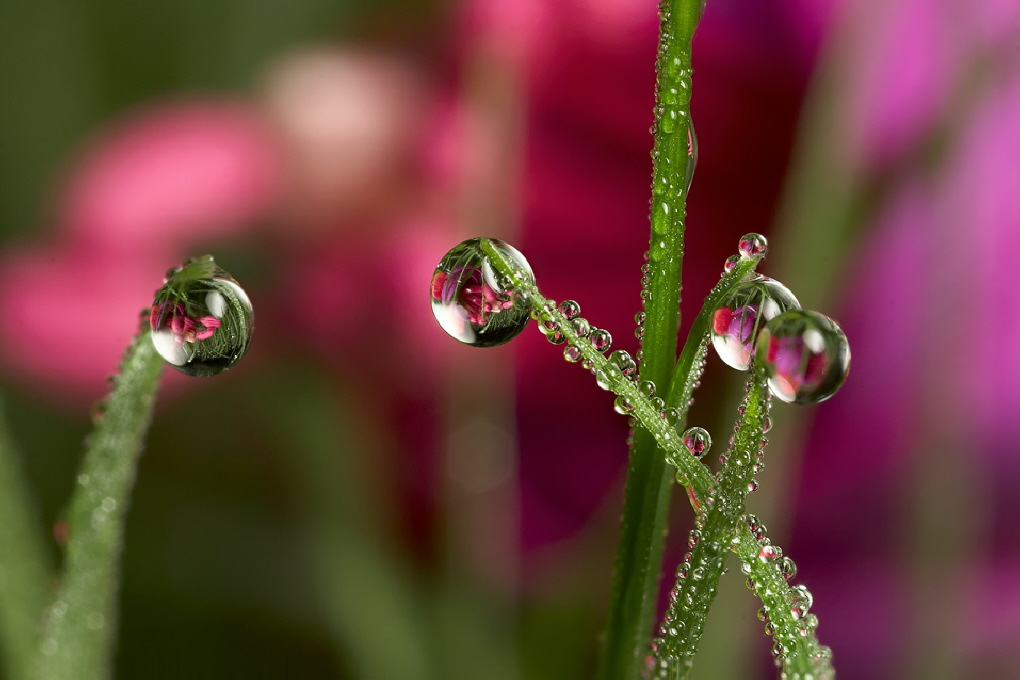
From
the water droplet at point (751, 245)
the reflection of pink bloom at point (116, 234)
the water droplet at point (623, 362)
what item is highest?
the reflection of pink bloom at point (116, 234)

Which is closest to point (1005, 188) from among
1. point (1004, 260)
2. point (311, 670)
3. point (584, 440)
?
point (1004, 260)

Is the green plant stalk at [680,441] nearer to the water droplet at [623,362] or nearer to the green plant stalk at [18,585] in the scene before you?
the water droplet at [623,362]

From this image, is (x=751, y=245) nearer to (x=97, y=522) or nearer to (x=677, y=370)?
(x=677, y=370)

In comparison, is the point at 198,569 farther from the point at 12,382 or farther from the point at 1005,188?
the point at 1005,188

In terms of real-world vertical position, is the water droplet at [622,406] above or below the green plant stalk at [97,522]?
below

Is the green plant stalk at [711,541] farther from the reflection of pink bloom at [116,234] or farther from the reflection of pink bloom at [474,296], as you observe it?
the reflection of pink bloom at [116,234]

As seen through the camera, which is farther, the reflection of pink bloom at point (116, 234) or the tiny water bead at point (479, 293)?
the reflection of pink bloom at point (116, 234)

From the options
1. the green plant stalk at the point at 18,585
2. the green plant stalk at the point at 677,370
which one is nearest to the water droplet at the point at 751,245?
the green plant stalk at the point at 677,370
